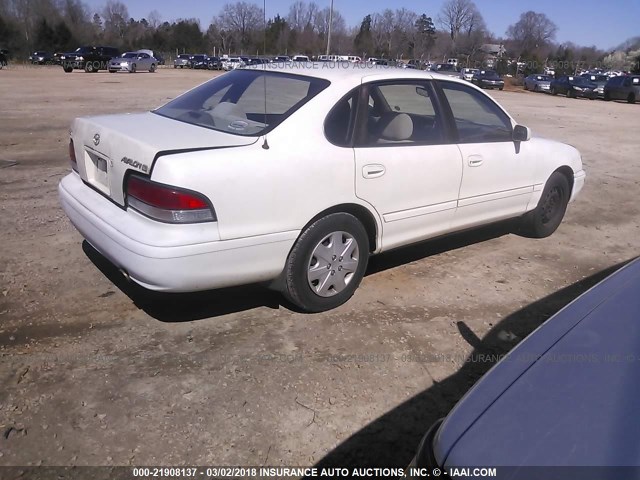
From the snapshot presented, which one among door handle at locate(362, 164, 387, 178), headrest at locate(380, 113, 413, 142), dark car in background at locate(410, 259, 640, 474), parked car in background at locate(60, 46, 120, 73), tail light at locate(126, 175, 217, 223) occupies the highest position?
headrest at locate(380, 113, 413, 142)

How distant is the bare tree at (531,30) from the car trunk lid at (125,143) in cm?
10193

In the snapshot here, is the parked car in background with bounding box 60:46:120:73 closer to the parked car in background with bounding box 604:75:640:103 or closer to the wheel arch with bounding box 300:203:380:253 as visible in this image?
the parked car in background with bounding box 604:75:640:103

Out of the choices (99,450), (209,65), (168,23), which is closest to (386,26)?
(209,65)

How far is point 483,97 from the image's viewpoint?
4.80 meters

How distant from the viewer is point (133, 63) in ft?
135

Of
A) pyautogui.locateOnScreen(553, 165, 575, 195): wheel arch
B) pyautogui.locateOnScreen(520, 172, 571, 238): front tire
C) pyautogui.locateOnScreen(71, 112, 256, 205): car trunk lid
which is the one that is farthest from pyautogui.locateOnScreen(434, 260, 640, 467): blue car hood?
pyautogui.locateOnScreen(553, 165, 575, 195): wheel arch

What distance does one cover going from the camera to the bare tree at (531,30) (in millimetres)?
95375

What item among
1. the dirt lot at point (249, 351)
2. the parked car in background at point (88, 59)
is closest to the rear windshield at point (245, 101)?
the dirt lot at point (249, 351)

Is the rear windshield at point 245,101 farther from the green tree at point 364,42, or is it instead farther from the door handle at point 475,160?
the green tree at point 364,42

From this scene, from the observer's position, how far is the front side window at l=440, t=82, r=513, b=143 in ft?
14.8

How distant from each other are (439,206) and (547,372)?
2.61m

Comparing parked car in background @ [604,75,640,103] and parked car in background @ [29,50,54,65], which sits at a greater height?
parked car in background @ [604,75,640,103]

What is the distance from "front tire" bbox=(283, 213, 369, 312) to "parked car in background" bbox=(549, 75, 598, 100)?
117 ft

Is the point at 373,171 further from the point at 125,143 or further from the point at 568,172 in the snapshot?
the point at 568,172
